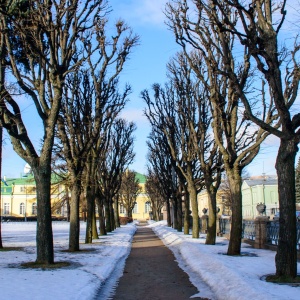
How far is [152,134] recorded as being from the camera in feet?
133

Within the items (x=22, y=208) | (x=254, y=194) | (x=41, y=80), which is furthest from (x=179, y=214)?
(x=22, y=208)

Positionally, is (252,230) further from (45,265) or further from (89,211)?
(45,265)

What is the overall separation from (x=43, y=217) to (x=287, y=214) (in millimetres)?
6418

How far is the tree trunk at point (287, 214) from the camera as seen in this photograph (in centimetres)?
945

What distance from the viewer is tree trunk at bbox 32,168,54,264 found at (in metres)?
12.3

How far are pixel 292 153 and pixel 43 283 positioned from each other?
19.2ft

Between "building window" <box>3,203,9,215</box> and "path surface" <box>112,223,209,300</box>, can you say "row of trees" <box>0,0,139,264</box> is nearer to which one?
"path surface" <box>112,223,209,300</box>

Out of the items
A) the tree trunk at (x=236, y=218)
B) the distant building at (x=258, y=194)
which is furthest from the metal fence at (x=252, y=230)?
the distant building at (x=258, y=194)

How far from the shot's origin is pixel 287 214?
31.4 ft

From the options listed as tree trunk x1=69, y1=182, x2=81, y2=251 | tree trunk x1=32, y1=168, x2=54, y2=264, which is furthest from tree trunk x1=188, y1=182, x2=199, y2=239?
tree trunk x1=32, y1=168, x2=54, y2=264

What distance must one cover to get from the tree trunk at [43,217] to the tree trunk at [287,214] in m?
6.10

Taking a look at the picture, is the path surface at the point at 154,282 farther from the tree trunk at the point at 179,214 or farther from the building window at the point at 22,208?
the building window at the point at 22,208

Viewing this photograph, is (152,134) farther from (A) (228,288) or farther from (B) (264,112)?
(A) (228,288)

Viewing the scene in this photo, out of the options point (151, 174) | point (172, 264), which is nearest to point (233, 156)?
point (172, 264)
